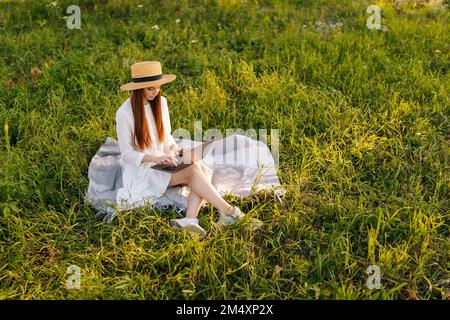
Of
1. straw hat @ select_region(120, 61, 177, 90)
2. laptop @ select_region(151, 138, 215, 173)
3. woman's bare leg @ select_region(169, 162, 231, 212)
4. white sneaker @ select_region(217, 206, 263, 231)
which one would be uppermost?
straw hat @ select_region(120, 61, 177, 90)

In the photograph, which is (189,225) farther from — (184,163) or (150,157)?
(150,157)

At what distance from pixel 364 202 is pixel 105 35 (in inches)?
148

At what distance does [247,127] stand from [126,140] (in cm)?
128

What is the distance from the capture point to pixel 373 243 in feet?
9.87

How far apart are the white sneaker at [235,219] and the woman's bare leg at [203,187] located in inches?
1.7

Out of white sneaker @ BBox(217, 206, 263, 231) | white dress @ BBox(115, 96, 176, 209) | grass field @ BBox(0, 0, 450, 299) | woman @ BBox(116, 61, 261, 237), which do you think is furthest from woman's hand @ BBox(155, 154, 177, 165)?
white sneaker @ BBox(217, 206, 263, 231)

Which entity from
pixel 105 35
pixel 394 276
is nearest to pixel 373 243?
pixel 394 276

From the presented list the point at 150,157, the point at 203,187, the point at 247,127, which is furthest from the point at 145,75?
the point at 247,127

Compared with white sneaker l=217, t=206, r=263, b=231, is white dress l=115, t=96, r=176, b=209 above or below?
above

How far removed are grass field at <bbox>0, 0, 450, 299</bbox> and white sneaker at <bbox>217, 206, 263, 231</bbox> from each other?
2.4 inches

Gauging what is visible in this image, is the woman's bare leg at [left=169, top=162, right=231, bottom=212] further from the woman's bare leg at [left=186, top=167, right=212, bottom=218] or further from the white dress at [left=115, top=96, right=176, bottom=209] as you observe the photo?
the white dress at [left=115, top=96, right=176, bottom=209]

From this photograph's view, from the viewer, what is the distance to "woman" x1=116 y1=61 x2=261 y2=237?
132 inches

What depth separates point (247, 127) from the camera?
Answer: 14.5 ft
